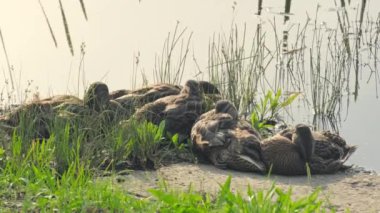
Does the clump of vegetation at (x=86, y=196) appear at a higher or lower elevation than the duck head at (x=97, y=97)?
lower

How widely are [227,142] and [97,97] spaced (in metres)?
1.49

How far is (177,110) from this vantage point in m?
7.89

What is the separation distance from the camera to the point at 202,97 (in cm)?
845

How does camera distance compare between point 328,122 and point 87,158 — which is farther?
point 328,122

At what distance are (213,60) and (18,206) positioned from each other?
5.23 metres

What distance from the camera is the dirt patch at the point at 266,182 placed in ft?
19.9

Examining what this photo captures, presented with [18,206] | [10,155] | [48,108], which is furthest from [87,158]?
[48,108]

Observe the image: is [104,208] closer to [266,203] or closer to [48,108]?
[266,203]

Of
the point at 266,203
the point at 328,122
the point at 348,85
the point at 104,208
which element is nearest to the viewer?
the point at 266,203

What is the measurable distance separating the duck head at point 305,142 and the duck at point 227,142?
364 millimetres

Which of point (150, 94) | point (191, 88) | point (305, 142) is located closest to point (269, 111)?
point (191, 88)

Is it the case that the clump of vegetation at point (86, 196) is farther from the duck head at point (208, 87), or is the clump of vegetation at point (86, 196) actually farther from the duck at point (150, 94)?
the duck head at point (208, 87)

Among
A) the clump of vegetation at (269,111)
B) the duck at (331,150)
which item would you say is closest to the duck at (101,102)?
the clump of vegetation at (269,111)

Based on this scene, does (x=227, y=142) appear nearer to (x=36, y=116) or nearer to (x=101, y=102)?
(x=101, y=102)
